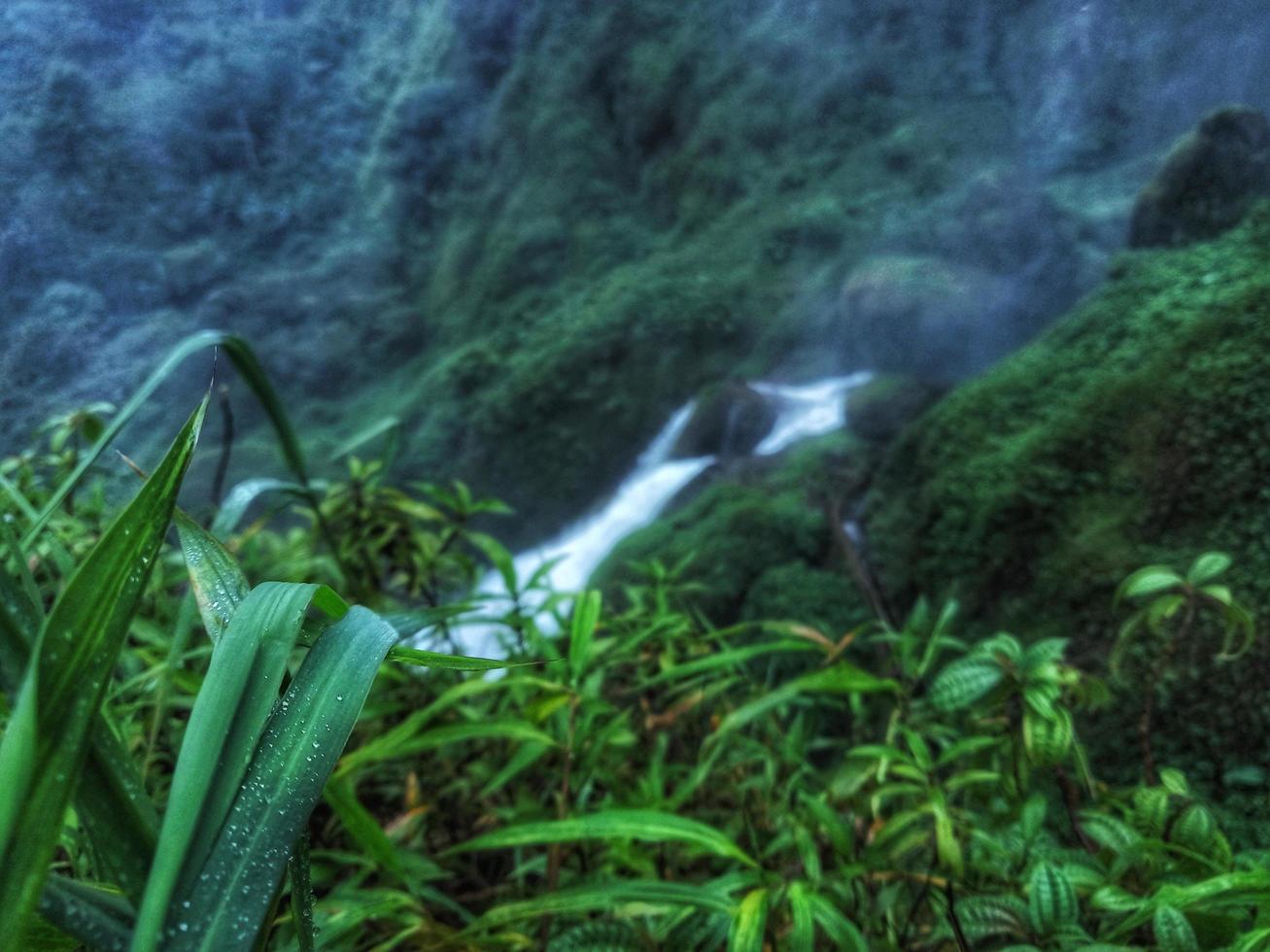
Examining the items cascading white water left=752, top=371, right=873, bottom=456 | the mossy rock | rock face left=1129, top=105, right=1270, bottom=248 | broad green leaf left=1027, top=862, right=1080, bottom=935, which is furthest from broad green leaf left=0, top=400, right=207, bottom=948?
cascading white water left=752, top=371, right=873, bottom=456

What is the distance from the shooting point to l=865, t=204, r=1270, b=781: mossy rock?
6.83 feet

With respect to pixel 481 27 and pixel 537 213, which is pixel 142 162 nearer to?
pixel 537 213

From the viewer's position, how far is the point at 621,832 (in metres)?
0.63

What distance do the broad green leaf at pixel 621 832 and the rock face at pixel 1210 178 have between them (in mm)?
5270

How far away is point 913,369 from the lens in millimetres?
6516

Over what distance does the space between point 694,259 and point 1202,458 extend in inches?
330

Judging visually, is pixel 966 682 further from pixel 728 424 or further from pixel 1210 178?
pixel 728 424

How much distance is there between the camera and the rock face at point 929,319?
625 cm

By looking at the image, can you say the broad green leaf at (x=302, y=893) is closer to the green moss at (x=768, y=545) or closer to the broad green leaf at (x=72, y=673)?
the broad green leaf at (x=72, y=673)

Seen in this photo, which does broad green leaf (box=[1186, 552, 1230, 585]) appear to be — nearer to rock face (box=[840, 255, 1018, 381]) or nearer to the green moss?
the green moss

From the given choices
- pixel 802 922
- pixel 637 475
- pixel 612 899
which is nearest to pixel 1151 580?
pixel 802 922

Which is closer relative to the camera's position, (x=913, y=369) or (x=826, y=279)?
(x=913, y=369)

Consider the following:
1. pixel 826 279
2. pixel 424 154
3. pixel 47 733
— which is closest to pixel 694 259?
pixel 826 279

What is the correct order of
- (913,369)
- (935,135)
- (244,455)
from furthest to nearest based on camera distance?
(935,135) → (244,455) → (913,369)
